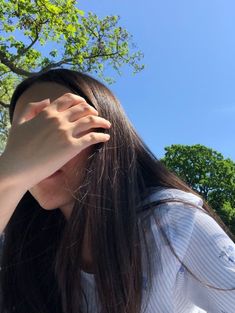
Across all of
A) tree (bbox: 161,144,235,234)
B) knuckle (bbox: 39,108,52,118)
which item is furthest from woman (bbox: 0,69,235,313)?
tree (bbox: 161,144,235,234)

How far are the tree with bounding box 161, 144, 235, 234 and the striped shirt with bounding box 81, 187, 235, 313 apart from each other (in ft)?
135

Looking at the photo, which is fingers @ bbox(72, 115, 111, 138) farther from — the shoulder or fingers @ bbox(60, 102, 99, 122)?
the shoulder

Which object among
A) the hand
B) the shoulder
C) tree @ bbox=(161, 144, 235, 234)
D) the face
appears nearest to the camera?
the hand

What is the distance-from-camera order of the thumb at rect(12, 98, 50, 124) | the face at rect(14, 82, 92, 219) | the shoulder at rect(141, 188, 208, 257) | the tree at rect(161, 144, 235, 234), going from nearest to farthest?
the thumb at rect(12, 98, 50, 124) → the shoulder at rect(141, 188, 208, 257) → the face at rect(14, 82, 92, 219) → the tree at rect(161, 144, 235, 234)

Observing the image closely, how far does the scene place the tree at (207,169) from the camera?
141 ft

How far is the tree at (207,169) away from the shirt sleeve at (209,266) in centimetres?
4104

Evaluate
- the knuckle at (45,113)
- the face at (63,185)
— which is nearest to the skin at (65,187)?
the face at (63,185)

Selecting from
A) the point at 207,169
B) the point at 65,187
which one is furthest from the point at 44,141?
the point at 207,169

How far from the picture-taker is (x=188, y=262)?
1.58m

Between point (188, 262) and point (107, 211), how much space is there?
0.31 metres

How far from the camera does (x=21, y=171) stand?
136 cm

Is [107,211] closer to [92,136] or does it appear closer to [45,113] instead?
[92,136]

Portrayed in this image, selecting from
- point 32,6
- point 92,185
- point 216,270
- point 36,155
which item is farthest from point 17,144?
point 32,6

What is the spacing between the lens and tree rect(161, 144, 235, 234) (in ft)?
141
